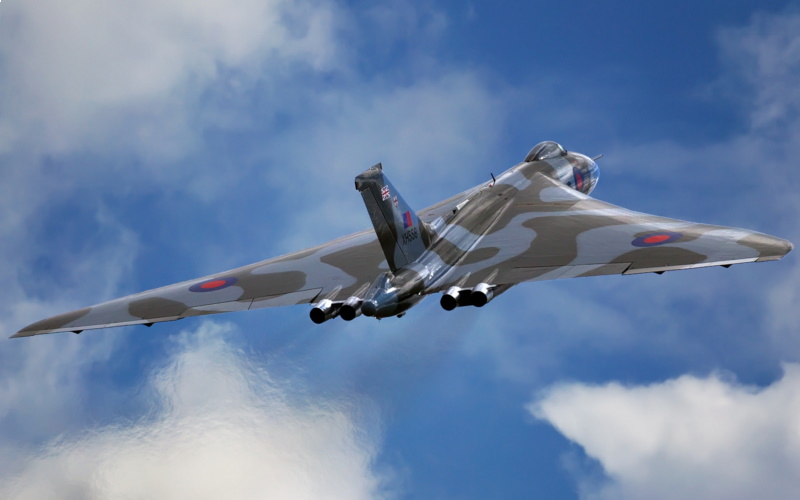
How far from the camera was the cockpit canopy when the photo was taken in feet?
102

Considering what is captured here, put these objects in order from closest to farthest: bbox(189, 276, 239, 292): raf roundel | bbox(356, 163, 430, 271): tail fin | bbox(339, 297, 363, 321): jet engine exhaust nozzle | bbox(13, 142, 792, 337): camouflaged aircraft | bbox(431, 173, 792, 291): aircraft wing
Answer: bbox(339, 297, 363, 321): jet engine exhaust nozzle
bbox(356, 163, 430, 271): tail fin
bbox(13, 142, 792, 337): camouflaged aircraft
bbox(431, 173, 792, 291): aircraft wing
bbox(189, 276, 239, 292): raf roundel

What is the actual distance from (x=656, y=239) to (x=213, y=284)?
10686 millimetres

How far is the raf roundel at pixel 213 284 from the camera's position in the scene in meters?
24.1

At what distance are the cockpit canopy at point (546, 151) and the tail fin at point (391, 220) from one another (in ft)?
30.3

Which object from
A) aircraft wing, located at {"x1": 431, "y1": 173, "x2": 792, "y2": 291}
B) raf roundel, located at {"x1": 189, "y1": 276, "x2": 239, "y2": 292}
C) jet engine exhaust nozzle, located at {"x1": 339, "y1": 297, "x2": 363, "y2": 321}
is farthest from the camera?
raf roundel, located at {"x1": 189, "y1": 276, "x2": 239, "y2": 292}

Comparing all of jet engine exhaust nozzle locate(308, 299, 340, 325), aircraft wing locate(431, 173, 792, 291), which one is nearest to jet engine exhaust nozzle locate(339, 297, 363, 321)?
jet engine exhaust nozzle locate(308, 299, 340, 325)

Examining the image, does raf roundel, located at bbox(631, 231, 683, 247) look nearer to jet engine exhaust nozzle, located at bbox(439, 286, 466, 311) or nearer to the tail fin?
jet engine exhaust nozzle, located at bbox(439, 286, 466, 311)

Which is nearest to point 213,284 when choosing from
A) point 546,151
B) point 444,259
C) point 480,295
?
point 444,259

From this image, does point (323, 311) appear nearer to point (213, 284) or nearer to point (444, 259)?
point (444, 259)

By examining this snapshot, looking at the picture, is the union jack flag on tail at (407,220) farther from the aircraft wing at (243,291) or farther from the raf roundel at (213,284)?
the raf roundel at (213,284)

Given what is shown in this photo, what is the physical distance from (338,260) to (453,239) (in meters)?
3.12

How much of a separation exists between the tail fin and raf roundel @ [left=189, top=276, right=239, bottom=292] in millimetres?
4659

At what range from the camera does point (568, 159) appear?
1244 inches

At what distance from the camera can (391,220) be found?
21.6 metres
